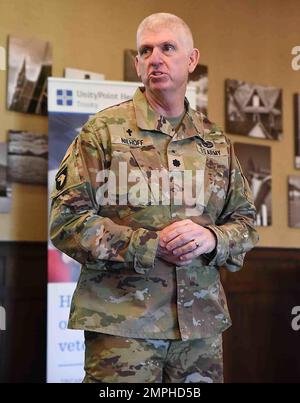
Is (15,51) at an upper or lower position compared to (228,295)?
upper

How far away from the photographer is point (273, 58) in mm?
3639

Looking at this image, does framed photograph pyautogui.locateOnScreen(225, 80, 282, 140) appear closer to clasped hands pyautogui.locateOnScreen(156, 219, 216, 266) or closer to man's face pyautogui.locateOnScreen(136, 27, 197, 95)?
man's face pyautogui.locateOnScreen(136, 27, 197, 95)

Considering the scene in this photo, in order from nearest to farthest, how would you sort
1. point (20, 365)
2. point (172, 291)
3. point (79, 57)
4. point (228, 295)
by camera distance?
point (172, 291) → point (20, 365) → point (79, 57) → point (228, 295)

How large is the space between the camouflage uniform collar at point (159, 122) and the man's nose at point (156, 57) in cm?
10

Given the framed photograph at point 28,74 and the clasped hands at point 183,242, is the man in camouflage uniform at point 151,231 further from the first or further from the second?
the framed photograph at point 28,74

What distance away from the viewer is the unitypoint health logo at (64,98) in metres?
2.64

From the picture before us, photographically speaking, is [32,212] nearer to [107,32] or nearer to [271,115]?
[107,32]

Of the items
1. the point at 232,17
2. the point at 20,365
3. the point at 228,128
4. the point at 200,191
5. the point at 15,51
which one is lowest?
the point at 20,365

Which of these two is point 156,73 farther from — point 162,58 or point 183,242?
point 183,242

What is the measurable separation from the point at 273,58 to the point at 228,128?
642mm

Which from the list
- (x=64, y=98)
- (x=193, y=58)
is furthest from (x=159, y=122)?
(x=64, y=98)

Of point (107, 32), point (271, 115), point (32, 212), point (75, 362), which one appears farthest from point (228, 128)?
point (75, 362)

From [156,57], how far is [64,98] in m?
1.43

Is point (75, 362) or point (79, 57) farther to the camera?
point (79, 57)
